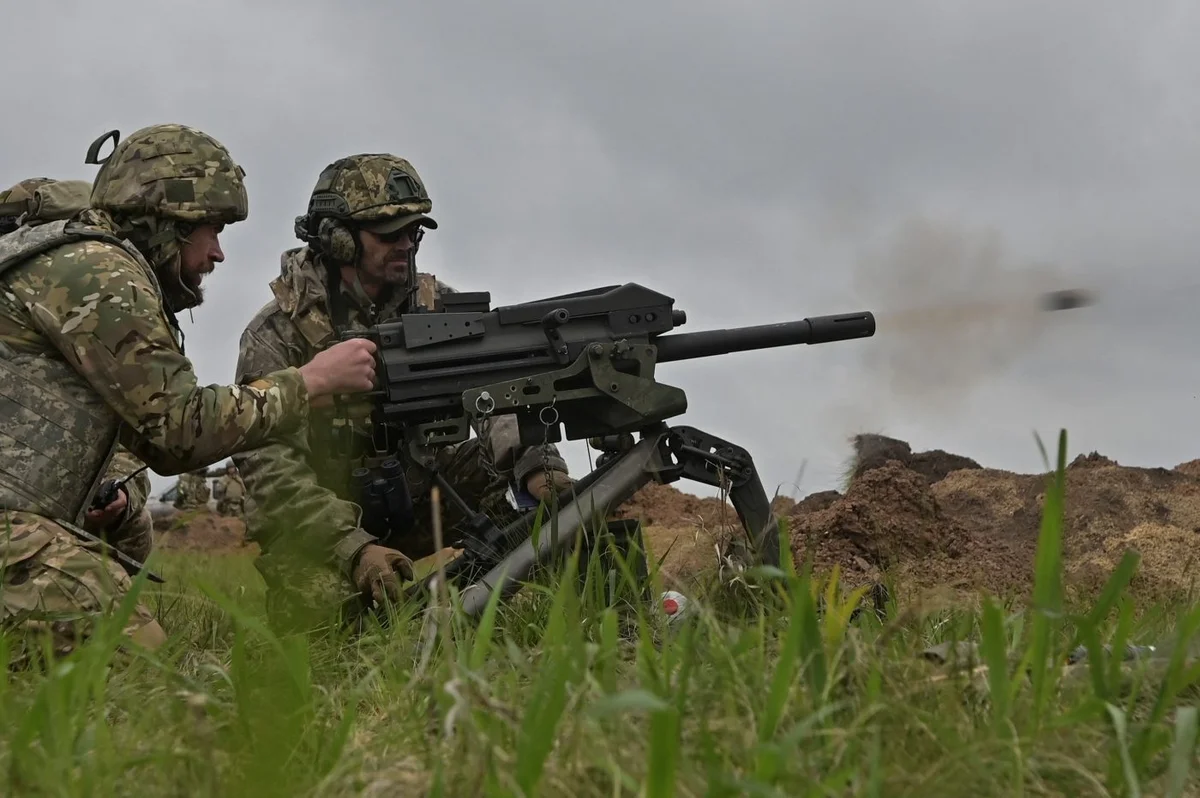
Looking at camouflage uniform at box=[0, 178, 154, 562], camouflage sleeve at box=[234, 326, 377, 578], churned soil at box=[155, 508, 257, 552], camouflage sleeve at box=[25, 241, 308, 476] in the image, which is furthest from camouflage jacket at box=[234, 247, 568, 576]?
churned soil at box=[155, 508, 257, 552]

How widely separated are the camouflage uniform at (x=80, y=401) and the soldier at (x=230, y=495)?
1204cm

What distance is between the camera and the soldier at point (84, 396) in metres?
4.10

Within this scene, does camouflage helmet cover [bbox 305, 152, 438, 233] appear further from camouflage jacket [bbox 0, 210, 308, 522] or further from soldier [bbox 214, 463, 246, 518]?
soldier [bbox 214, 463, 246, 518]

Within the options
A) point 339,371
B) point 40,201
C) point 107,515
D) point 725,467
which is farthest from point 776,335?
point 40,201

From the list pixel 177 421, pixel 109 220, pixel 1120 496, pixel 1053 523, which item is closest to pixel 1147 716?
pixel 1053 523

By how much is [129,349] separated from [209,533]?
1249 cm

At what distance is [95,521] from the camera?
5562 mm

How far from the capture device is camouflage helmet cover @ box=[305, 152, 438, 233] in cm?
610

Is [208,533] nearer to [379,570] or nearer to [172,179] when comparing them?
[379,570]

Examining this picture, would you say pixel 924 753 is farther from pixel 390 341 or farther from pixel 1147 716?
pixel 390 341

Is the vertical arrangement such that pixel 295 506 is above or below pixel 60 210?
below

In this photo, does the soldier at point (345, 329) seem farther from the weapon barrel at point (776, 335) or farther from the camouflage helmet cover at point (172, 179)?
the camouflage helmet cover at point (172, 179)

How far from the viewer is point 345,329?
20.2 ft

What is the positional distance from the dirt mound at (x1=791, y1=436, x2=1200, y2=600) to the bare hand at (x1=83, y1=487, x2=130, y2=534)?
3.36m
